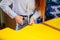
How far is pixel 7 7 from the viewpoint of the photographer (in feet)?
3.54

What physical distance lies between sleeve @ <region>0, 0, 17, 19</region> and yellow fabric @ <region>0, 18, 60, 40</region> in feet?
0.40

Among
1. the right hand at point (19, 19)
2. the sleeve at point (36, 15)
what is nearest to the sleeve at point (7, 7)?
the right hand at point (19, 19)

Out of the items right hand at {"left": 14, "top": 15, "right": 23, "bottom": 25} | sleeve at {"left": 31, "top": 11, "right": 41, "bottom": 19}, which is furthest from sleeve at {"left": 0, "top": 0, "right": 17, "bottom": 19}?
sleeve at {"left": 31, "top": 11, "right": 41, "bottom": 19}

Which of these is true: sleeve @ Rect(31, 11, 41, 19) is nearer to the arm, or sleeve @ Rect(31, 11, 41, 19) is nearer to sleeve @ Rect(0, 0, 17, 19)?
the arm

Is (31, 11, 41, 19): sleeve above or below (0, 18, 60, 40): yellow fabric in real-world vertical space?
above

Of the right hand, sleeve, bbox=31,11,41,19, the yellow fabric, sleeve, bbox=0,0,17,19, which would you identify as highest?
sleeve, bbox=0,0,17,19

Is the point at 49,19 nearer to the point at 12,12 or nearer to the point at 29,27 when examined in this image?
the point at 29,27

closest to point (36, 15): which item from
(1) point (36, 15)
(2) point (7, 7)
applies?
(1) point (36, 15)

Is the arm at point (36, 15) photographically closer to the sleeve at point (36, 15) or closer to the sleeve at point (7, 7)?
the sleeve at point (36, 15)

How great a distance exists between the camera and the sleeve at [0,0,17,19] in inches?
42.0

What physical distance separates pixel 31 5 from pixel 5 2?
8.1 inches

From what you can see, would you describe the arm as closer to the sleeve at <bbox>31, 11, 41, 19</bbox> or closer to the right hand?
the sleeve at <bbox>31, 11, 41, 19</bbox>

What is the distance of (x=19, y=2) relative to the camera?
108cm

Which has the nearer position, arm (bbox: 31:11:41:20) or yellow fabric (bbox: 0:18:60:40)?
yellow fabric (bbox: 0:18:60:40)
